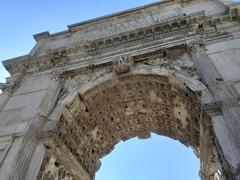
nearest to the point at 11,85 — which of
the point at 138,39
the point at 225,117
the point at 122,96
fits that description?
the point at 122,96

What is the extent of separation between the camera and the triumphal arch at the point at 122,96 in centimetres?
729

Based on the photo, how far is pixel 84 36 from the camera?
13.4m

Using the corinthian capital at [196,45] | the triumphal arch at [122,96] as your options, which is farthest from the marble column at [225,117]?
the corinthian capital at [196,45]

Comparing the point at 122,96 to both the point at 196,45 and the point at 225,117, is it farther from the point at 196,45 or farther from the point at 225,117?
the point at 225,117

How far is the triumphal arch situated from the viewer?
729 centimetres

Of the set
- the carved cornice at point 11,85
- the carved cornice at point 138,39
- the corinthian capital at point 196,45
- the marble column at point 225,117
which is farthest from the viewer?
the carved cornice at point 11,85

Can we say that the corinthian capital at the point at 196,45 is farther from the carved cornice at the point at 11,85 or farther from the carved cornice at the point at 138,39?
the carved cornice at the point at 11,85

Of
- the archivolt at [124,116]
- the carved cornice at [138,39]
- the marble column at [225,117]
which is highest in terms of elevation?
the carved cornice at [138,39]

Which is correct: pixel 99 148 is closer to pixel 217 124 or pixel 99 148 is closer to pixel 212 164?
→ pixel 212 164

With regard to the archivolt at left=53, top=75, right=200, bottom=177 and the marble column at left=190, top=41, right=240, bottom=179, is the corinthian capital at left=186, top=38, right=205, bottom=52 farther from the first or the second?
the archivolt at left=53, top=75, right=200, bottom=177

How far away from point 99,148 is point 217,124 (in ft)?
18.0

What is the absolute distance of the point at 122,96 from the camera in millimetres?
10008

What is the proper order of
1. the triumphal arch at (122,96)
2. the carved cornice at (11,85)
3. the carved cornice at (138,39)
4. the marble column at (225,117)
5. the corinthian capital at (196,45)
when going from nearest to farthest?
1. the marble column at (225,117)
2. the triumphal arch at (122,96)
3. the corinthian capital at (196,45)
4. the carved cornice at (138,39)
5. the carved cornice at (11,85)

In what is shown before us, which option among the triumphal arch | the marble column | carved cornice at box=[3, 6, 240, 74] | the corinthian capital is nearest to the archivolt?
the triumphal arch
